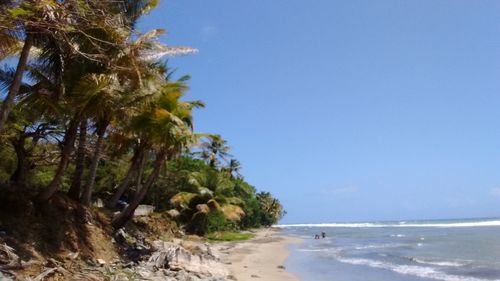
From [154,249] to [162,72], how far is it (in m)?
7.18

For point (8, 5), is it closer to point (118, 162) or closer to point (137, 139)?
point (137, 139)

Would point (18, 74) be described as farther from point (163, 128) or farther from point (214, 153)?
point (214, 153)

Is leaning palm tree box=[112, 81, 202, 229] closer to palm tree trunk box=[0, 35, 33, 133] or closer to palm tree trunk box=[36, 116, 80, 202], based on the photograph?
palm tree trunk box=[36, 116, 80, 202]

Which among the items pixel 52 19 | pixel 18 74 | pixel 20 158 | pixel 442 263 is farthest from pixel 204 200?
pixel 52 19

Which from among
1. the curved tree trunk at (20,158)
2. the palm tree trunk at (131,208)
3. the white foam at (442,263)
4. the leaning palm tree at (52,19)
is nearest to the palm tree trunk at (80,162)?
the palm tree trunk at (131,208)

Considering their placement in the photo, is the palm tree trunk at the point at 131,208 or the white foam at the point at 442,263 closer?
the palm tree trunk at the point at 131,208

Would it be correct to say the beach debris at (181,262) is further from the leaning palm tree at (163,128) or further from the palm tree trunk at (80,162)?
the palm tree trunk at (80,162)

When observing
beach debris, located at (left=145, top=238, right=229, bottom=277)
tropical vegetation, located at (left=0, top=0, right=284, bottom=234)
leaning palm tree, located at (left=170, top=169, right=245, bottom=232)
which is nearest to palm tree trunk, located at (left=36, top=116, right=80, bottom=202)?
tropical vegetation, located at (left=0, top=0, right=284, bottom=234)

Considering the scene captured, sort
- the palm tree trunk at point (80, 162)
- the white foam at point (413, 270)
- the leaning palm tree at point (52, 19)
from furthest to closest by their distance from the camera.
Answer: the white foam at point (413, 270)
the palm tree trunk at point (80, 162)
the leaning palm tree at point (52, 19)

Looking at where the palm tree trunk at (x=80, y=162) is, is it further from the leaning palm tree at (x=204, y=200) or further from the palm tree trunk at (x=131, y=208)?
the leaning palm tree at (x=204, y=200)

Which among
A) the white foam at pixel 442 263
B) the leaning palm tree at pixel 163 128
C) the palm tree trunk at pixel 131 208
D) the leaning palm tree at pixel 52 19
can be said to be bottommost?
the white foam at pixel 442 263

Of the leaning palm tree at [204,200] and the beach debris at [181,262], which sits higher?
the leaning palm tree at [204,200]

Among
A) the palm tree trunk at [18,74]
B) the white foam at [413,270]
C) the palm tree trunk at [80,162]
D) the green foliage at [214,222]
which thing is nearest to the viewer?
the palm tree trunk at [18,74]

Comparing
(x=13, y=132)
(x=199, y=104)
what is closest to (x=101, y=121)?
(x=13, y=132)
